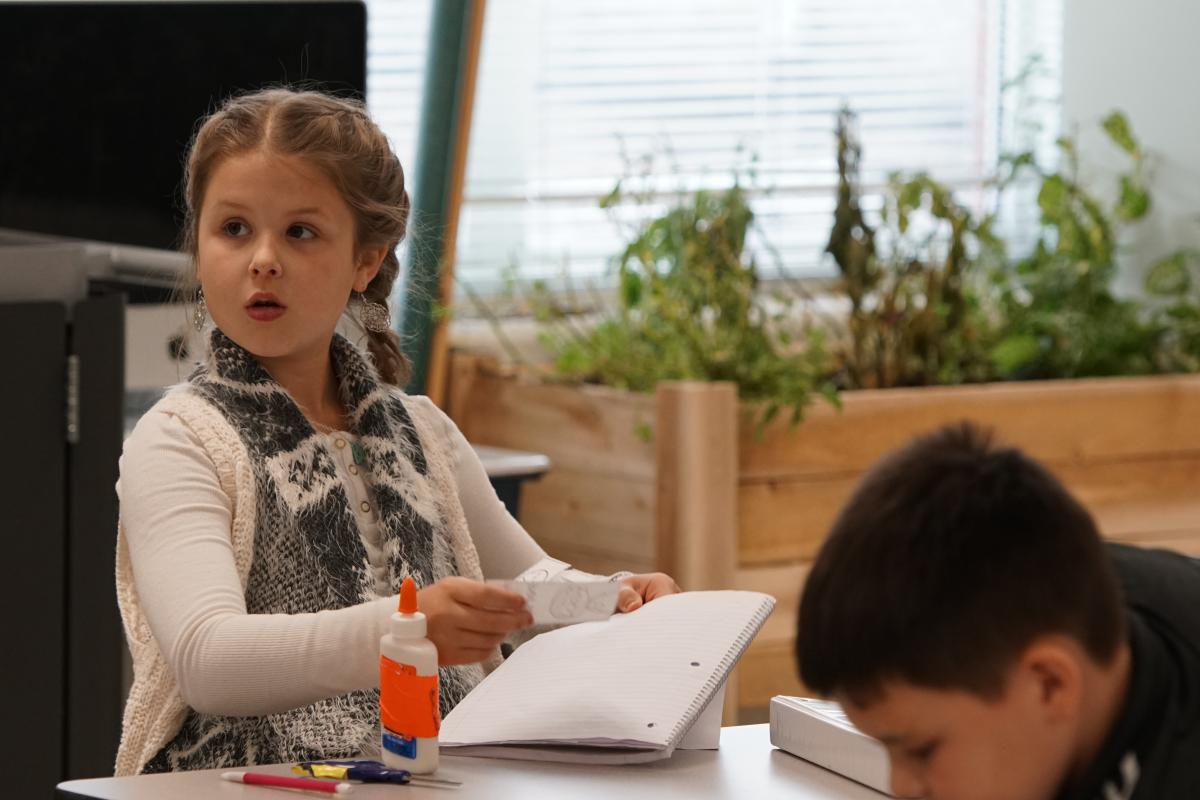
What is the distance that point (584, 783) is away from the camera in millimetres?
→ 1141

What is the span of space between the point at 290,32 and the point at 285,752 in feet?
5.65

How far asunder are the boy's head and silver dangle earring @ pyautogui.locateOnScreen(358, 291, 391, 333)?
2.91ft

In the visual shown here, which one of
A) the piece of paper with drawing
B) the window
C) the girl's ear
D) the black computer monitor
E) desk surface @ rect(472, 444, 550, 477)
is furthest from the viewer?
the window

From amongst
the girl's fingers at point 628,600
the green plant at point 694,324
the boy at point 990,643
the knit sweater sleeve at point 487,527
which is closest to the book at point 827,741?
A: the girl's fingers at point 628,600

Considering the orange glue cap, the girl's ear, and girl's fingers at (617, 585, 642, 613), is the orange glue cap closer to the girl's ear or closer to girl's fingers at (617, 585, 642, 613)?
girl's fingers at (617, 585, 642, 613)

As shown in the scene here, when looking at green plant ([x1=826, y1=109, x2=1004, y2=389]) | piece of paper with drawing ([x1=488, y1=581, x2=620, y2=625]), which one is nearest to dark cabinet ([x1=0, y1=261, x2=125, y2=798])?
piece of paper with drawing ([x1=488, y1=581, x2=620, y2=625])

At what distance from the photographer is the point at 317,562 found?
140 cm

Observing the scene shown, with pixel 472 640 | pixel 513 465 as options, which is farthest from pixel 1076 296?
pixel 472 640

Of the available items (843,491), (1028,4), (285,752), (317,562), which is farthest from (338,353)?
(1028,4)

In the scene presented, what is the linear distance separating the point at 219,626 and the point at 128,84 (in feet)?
5.42

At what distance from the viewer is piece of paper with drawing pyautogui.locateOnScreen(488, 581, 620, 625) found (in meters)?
1.07

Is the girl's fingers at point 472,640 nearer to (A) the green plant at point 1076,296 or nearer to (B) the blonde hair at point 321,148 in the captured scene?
(B) the blonde hair at point 321,148

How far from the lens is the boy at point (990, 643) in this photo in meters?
0.83

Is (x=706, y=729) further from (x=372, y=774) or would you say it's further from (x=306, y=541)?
(x=306, y=541)
